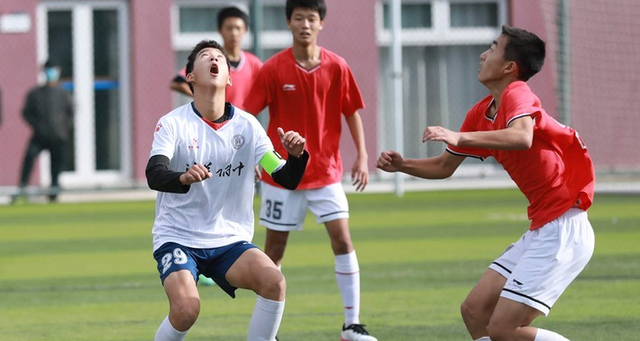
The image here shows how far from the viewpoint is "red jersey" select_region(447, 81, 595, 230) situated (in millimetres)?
5895

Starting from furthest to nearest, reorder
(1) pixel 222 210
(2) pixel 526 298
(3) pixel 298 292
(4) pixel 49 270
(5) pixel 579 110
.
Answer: (5) pixel 579 110, (4) pixel 49 270, (3) pixel 298 292, (1) pixel 222 210, (2) pixel 526 298

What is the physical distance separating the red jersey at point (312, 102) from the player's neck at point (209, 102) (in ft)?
6.50

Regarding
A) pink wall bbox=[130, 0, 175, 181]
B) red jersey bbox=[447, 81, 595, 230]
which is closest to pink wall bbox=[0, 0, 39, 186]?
pink wall bbox=[130, 0, 175, 181]

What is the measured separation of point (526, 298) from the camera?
5.73 meters

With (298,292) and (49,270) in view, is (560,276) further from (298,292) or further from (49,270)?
(49,270)

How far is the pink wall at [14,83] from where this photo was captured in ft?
69.9

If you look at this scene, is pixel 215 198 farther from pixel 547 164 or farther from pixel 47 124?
pixel 47 124

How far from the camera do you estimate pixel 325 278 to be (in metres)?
10.4

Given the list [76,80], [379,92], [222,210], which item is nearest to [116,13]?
[76,80]

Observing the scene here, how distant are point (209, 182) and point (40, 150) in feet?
44.8

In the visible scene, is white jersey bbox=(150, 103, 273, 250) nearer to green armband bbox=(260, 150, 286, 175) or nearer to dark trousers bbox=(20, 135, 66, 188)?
green armband bbox=(260, 150, 286, 175)

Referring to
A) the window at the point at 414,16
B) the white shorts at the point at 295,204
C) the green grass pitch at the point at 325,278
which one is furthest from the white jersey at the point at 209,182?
the window at the point at 414,16

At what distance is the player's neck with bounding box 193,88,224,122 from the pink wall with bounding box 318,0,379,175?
15796 millimetres

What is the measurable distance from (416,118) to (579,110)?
3183mm
